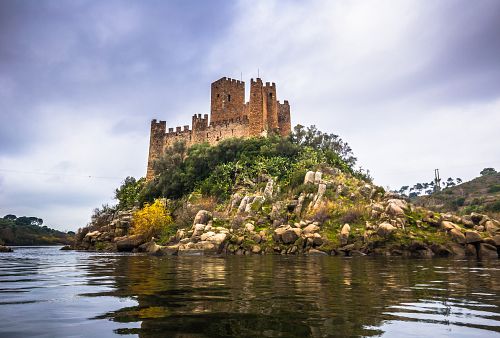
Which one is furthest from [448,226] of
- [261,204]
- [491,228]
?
[261,204]

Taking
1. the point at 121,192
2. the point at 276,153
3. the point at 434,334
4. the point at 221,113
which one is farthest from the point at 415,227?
the point at 121,192

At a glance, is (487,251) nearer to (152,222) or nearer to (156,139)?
(152,222)

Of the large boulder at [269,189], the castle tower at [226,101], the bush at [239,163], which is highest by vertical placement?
the castle tower at [226,101]

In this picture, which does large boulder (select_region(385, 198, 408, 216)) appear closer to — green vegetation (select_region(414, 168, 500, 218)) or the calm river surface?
the calm river surface

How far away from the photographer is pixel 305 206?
118 ft

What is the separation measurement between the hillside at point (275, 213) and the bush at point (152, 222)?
11cm

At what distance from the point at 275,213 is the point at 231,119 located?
26.4 meters

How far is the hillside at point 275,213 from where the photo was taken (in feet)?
87.4

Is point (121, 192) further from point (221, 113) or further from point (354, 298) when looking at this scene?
point (354, 298)

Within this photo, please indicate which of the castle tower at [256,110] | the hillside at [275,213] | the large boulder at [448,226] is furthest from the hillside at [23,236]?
the large boulder at [448,226]

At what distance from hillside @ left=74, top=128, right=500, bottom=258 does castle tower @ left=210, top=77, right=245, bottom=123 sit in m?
7.72

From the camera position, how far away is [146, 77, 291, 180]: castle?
181 ft

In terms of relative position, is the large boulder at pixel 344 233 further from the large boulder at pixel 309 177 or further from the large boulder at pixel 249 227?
the large boulder at pixel 309 177

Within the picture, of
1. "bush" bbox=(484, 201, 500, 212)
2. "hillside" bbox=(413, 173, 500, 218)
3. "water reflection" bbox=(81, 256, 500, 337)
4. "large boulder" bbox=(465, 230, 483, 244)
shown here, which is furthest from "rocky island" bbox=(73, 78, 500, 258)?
"hillside" bbox=(413, 173, 500, 218)
